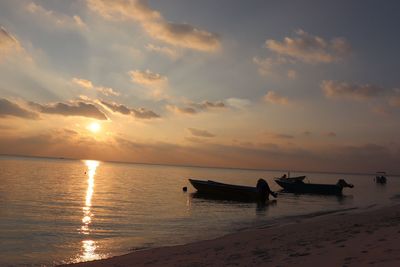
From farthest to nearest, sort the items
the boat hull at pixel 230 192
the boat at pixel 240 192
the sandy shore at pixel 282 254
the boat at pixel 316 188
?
the boat at pixel 316 188
the boat hull at pixel 230 192
the boat at pixel 240 192
the sandy shore at pixel 282 254

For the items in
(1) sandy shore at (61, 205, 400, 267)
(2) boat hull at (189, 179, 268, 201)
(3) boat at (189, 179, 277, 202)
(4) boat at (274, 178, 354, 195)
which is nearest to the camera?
(1) sandy shore at (61, 205, 400, 267)

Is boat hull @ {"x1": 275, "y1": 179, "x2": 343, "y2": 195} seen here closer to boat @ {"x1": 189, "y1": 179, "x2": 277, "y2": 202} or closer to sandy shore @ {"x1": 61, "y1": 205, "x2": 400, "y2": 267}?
boat @ {"x1": 189, "y1": 179, "x2": 277, "y2": 202}

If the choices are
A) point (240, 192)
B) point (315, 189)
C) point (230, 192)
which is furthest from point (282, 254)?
point (315, 189)

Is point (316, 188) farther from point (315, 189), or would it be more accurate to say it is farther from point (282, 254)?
point (282, 254)

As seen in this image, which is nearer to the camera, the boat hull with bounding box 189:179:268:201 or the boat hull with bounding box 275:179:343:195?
the boat hull with bounding box 189:179:268:201

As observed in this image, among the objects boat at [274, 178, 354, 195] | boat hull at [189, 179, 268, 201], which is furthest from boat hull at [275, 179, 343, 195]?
boat hull at [189, 179, 268, 201]

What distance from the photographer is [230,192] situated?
2034 inches

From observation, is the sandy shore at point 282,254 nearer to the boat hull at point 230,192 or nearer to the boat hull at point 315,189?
the boat hull at point 230,192

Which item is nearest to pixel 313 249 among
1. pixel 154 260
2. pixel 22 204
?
pixel 154 260

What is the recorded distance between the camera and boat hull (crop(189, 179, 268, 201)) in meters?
50.2

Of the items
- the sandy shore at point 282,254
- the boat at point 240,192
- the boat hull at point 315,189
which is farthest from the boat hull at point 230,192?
the sandy shore at point 282,254

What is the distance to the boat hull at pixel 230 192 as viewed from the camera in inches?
1976

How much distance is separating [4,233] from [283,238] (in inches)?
610

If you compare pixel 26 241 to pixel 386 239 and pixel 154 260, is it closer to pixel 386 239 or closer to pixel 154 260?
pixel 154 260
